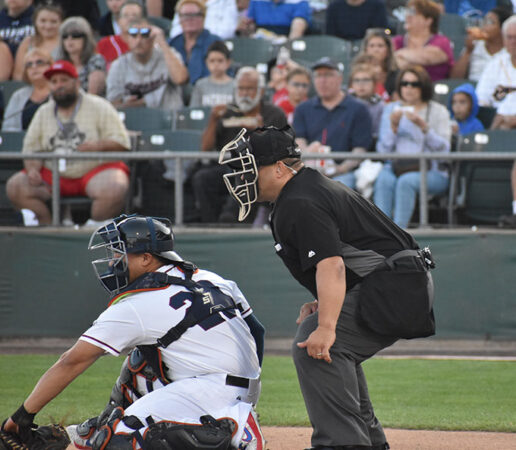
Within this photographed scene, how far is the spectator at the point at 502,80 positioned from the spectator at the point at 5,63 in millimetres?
6309

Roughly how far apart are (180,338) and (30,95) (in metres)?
7.64

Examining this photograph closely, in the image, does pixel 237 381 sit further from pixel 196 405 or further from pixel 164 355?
pixel 164 355

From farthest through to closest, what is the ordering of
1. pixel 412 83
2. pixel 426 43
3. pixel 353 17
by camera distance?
1. pixel 353 17
2. pixel 426 43
3. pixel 412 83

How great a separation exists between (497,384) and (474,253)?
2212 mm

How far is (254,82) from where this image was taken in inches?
→ 402

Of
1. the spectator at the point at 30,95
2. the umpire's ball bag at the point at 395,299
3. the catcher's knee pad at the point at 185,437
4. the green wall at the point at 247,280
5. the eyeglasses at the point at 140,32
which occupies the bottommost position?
the green wall at the point at 247,280

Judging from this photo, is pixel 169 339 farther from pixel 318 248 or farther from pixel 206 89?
pixel 206 89

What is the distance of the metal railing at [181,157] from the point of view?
29.9 ft

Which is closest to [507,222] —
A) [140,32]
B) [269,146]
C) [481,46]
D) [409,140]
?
[409,140]

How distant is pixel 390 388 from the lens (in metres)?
7.58

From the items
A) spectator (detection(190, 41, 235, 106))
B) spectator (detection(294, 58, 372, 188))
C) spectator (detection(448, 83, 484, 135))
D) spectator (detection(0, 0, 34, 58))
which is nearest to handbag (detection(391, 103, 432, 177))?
spectator (detection(294, 58, 372, 188))

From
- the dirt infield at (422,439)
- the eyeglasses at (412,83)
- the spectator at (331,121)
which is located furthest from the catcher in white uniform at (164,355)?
the eyeglasses at (412,83)

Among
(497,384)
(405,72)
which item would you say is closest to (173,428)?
(497,384)

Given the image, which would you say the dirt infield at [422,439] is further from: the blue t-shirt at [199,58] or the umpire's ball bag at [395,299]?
the blue t-shirt at [199,58]
